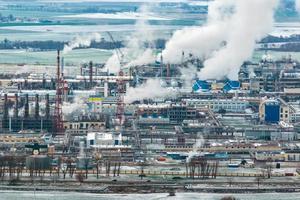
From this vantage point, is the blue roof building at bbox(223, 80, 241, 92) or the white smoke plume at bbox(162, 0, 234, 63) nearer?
the blue roof building at bbox(223, 80, 241, 92)

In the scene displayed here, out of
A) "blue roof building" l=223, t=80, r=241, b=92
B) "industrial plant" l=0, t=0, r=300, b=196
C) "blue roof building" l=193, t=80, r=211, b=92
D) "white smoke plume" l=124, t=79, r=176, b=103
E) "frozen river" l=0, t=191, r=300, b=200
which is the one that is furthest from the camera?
"blue roof building" l=223, t=80, r=241, b=92

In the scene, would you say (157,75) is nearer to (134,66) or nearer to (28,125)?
(134,66)

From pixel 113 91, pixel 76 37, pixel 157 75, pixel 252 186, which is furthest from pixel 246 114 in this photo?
pixel 76 37

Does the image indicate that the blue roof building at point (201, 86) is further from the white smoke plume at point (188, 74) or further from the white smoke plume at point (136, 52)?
the white smoke plume at point (136, 52)

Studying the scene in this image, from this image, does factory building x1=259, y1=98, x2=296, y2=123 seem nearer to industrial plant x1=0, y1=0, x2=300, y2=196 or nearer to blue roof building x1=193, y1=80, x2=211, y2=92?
industrial plant x1=0, y1=0, x2=300, y2=196

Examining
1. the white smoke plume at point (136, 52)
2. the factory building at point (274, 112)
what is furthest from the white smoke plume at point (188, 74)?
the factory building at point (274, 112)

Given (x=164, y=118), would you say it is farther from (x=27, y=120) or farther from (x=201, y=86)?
(x=201, y=86)

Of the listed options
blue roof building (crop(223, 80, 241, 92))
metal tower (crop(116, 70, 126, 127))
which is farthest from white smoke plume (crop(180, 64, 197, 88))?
metal tower (crop(116, 70, 126, 127))
